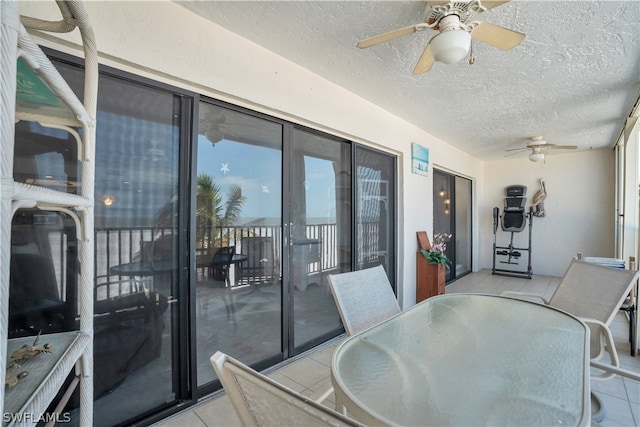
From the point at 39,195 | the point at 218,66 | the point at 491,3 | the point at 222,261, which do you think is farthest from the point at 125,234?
the point at 491,3

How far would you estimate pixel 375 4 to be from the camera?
5.80ft

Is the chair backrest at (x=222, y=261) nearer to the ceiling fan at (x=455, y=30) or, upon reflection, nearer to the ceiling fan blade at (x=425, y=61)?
the ceiling fan at (x=455, y=30)

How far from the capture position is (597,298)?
6.31ft

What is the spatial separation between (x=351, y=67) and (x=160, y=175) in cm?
185

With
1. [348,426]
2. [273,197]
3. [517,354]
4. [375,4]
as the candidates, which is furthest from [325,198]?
[348,426]

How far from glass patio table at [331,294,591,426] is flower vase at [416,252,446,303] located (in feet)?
7.28

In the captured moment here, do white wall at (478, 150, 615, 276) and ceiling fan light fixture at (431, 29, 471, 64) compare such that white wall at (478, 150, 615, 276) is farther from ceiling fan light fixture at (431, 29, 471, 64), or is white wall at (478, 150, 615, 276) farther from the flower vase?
ceiling fan light fixture at (431, 29, 471, 64)

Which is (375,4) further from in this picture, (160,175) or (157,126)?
→ (160,175)

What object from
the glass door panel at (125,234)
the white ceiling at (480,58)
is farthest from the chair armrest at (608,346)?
the glass door panel at (125,234)

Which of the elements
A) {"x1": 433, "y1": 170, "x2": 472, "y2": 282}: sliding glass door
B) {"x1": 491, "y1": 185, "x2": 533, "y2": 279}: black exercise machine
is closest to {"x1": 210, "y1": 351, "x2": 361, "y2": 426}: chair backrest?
{"x1": 433, "y1": 170, "x2": 472, "y2": 282}: sliding glass door

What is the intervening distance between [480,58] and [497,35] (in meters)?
0.80

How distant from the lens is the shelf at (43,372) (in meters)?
0.69

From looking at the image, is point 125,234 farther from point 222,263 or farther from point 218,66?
point 218,66

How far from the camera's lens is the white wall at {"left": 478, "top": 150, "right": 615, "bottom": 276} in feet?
18.2
